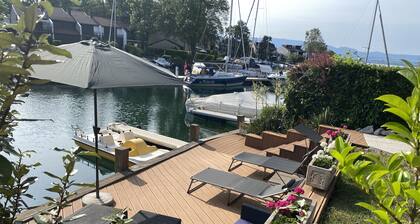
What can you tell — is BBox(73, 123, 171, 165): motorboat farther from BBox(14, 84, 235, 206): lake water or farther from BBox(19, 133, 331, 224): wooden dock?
BBox(19, 133, 331, 224): wooden dock

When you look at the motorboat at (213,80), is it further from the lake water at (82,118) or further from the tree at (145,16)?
the tree at (145,16)

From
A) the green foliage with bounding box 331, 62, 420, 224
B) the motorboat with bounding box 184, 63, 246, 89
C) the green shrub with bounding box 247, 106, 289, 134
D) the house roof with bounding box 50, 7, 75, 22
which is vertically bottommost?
the green shrub with bounding box 247, 106, 289, 134

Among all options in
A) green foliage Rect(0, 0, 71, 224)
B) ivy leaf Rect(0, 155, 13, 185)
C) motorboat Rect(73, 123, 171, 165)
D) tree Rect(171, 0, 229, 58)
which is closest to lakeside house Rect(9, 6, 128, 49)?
tree Rect(171, 0, 229, 58)

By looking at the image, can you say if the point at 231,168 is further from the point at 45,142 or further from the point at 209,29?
the point at 209,29

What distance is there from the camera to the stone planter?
504 cm

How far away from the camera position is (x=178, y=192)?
6012 millimetres

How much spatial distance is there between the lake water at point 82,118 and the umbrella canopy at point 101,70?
522cm

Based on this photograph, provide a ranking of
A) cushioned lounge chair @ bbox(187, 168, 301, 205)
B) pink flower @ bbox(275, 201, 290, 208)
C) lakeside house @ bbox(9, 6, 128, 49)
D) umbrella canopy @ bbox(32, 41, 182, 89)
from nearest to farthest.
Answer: pink flower @ bbox(275, 201, 290, 208), umbrella canopy @ bbox(32, 41, 182, 89), cushioned lounge chair @ bbox(187, 168, 301, 205), lakeside house @ bbox(9, 6, 128, 49)

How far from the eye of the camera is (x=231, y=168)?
23.8 feet

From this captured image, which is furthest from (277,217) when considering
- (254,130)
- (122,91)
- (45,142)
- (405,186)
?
(122,91)

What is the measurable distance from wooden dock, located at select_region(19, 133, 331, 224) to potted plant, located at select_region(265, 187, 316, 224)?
0.77m

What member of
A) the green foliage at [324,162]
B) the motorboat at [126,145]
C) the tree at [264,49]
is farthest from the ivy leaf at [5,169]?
the tree at [264,49]

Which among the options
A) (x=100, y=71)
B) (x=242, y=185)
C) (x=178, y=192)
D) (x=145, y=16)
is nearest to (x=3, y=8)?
(x=100, y=71)

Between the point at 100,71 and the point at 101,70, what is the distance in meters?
0.04
